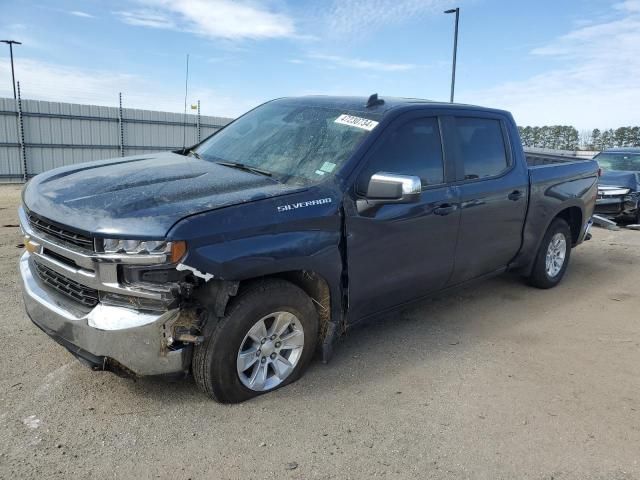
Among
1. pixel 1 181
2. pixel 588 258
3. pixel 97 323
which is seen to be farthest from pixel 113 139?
pixel 97 323

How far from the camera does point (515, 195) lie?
4.76m

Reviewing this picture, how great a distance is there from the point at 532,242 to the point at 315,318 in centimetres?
289

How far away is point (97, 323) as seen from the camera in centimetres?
275

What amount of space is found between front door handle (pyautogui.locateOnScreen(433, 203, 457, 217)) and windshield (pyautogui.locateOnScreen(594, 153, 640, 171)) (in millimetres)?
10144

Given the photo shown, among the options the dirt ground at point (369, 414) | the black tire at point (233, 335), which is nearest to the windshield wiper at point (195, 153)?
the black tire at point (233, 335)

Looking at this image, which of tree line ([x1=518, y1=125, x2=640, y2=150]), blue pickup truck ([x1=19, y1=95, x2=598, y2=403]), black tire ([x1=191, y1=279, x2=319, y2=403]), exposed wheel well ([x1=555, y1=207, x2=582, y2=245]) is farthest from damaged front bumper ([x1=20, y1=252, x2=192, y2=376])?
tree line ([x1=518, y1=125, x2=640, y2=150])

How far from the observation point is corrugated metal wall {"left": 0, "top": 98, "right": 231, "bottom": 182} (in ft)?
48.9

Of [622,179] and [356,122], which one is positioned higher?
[356,122]

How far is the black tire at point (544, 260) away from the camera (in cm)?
555

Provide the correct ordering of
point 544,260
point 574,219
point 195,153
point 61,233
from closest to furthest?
point 61,233 → point 195,153 → point 544,260 → point 574,219

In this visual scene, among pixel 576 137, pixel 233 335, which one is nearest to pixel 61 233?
pixel 233 335

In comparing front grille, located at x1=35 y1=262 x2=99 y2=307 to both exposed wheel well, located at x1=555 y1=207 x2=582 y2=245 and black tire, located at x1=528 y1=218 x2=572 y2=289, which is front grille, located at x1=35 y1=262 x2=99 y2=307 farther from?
exposed wheel well, located at x1=555 y1=207 x2=582 y2=245

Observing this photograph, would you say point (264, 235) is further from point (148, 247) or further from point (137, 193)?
point (137, 193)

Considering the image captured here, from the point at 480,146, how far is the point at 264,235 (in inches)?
96.6
